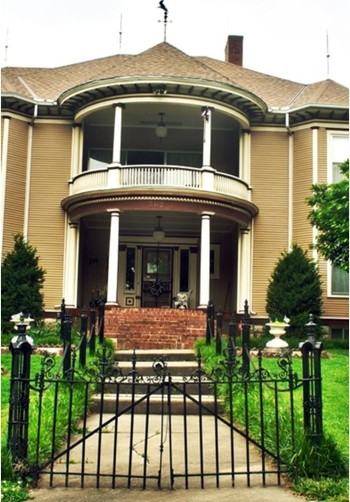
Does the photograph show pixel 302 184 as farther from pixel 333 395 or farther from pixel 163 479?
pixel 163 479

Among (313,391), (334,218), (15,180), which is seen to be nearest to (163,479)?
(313,391)

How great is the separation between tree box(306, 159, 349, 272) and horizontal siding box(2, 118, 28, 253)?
9077 mm

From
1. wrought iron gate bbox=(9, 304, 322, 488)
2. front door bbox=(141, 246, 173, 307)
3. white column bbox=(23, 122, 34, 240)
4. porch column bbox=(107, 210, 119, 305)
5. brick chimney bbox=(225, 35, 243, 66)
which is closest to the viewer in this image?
wrought iron gate bbox=(9, 304, 322, 488)

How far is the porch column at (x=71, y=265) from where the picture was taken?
17781 mm

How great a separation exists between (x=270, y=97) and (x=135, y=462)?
16.9m

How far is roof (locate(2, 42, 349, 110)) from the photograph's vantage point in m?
16.9

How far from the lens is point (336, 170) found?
59.4ft

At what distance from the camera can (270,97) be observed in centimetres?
2023

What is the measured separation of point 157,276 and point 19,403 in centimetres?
1506

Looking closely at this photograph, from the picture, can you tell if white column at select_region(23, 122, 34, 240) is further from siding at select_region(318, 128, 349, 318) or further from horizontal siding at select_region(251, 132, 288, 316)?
siding at select_region(318, 128, 349, 318)

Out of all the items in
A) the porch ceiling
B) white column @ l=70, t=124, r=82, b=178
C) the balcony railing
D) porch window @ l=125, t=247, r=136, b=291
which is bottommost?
porch window @ l=125, t=247, r=136, b=291

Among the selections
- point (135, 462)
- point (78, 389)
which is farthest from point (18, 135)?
point (135, 462)

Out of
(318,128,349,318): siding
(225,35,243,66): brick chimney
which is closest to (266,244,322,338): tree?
(318,128,349,318): siding

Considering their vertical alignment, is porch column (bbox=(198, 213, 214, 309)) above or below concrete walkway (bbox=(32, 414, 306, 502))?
above
